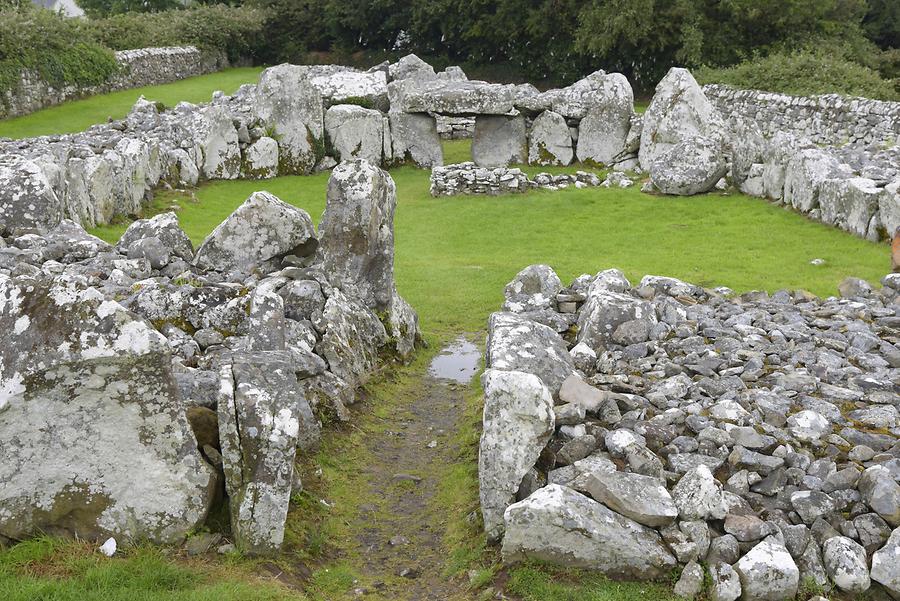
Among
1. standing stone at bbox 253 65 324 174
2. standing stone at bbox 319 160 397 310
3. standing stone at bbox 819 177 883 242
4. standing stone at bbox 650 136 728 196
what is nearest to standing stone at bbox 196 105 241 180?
standing stone at bbox 253 65 324 174

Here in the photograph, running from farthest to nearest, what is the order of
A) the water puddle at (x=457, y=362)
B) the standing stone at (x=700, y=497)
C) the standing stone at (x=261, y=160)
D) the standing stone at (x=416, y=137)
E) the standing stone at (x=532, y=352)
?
the standing stone at (x=416, y=137), the standing stone at (x=261, y=160), the water puddle at (x=457, y=362), the standing stone at (x=532, y=352), the standing stone at (x=700, y=497)

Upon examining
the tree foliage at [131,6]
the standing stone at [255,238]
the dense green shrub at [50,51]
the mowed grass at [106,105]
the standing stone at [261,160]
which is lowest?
the standing stone at [261,160]

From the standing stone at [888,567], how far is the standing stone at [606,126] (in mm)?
20647

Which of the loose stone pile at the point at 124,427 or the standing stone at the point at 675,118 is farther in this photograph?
the standing stone at the point at 675,118

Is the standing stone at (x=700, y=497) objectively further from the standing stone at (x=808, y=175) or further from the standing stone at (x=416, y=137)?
the standing stone at (x=416, y=137)

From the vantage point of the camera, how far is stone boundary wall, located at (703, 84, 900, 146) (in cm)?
2500

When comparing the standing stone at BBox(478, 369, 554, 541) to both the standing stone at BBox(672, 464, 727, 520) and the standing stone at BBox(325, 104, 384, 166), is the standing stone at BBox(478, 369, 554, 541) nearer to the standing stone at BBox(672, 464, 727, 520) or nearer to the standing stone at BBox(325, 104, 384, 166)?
the standing stone at BBox(672, 464, 727, 520)

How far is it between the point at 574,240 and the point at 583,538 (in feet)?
40.5

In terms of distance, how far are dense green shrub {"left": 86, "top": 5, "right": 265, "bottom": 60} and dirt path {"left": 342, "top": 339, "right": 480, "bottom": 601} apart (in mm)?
34828

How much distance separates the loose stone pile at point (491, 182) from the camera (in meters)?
22.8

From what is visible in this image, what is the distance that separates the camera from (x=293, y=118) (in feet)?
84.2

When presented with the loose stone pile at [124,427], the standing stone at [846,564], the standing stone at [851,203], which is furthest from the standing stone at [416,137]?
the standing stone at [846,564]

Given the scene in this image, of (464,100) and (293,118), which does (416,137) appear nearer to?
(464,100)

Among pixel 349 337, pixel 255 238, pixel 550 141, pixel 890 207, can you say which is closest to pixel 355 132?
pixel 550 141
